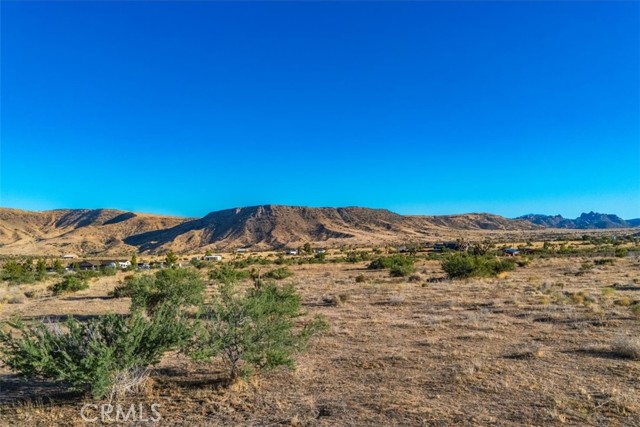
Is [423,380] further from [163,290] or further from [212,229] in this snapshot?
[212,229]

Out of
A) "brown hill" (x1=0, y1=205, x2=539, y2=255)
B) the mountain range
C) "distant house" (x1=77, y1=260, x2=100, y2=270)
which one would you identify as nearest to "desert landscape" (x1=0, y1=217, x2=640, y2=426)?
"distant house" (x1=77, y1=260, x2=100, y2=270)

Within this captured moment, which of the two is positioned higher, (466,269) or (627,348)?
(466,269)

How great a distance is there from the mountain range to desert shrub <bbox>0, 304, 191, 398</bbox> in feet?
365

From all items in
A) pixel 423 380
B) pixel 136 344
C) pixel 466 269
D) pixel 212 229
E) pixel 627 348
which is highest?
pixel 212 229

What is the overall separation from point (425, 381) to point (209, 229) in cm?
14494

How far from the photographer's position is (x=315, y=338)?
14.1m

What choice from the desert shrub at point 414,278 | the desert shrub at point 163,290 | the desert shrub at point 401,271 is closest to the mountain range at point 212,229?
the desert shrub at point 401,271

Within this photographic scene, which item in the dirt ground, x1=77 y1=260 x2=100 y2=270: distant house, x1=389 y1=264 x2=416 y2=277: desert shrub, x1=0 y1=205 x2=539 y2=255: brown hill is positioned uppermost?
x1=0 y1=205 x2=539 y2=255: brown hill

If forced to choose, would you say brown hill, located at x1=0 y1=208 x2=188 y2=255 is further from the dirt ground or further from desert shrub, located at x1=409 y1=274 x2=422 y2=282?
the dirt ground

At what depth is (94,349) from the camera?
26.4ft

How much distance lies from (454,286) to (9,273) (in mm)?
43275

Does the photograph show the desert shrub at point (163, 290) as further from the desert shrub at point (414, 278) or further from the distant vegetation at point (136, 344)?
the desert shrub at point (414, 278)

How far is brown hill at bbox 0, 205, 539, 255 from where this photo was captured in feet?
432

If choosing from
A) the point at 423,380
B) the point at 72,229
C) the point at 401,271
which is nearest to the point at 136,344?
the point at 423,380
